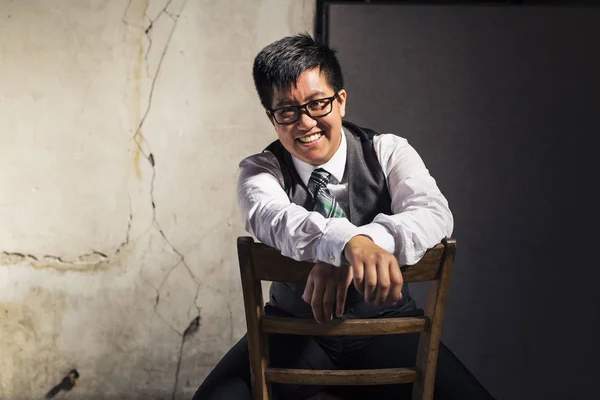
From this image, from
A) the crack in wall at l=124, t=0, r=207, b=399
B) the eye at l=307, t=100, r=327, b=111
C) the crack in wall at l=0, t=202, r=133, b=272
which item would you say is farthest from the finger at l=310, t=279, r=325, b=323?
the crack in wall at l=0, t=202, r=133, b=272

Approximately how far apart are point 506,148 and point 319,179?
3.64 feet

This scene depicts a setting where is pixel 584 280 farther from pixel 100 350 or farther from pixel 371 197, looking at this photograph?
pixel 100 350

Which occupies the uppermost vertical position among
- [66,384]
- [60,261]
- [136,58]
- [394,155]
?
[136,58]

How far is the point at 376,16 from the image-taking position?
250 centimetres

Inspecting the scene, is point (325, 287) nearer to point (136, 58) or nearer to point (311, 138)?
point (311, 138)

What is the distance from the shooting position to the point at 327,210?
1.77 m

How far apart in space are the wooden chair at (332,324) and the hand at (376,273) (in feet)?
0.14

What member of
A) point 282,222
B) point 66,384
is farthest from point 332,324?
point 66,384

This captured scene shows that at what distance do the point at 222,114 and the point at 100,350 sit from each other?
3.58ft

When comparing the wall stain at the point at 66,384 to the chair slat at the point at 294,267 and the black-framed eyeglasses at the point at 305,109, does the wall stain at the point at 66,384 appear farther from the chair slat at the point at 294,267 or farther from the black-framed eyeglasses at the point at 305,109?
the chair slat at the point at 294,267

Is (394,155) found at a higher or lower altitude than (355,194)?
higher

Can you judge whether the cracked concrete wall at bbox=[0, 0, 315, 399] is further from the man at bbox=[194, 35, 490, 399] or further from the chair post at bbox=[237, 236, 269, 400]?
the chair post at bbox=[237, 236, 269, 400]

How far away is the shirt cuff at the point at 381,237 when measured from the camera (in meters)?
1.38

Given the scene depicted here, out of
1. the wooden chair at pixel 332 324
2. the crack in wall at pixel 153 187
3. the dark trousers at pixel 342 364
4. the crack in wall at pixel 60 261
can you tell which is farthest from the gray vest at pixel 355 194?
the crack in wall at pixel 60 261
